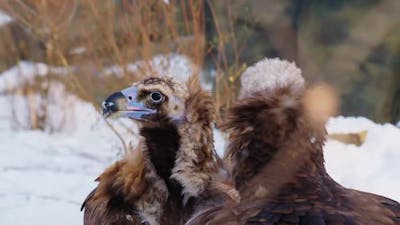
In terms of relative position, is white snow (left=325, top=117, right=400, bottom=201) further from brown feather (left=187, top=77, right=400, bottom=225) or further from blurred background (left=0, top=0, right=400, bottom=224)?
brown feather (left=187, top=77, right=400, bottom=225)

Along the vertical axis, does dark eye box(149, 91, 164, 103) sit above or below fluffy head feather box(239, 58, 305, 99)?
above

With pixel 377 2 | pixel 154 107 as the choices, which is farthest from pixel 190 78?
pixel 377 2

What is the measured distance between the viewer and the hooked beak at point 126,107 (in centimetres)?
327

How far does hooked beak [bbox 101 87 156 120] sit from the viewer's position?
3.27 m

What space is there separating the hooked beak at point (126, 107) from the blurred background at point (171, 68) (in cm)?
214

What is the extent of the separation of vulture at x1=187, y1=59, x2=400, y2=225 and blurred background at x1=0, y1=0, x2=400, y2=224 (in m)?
2.84

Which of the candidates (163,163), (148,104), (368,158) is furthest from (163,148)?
(368,158)

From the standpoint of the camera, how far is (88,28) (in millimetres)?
7023

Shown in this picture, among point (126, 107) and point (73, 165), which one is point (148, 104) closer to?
point (126, 107)

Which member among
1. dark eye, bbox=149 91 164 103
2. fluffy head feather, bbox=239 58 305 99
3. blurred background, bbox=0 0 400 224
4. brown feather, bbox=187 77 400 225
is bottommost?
brown feather, bbox=187 77 400 225

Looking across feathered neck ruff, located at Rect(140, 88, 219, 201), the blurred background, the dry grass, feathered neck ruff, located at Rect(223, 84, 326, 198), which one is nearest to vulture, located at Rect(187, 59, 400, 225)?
feathered neck ruff, located at Rect(223, 84, 326, 198)

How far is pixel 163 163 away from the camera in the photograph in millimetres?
3275

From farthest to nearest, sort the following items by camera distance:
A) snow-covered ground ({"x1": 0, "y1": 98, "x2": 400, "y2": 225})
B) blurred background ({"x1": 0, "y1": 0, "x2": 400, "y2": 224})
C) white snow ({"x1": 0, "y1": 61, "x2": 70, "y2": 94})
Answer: white snow ({"x1": 0, "y1": 61, "x2": 70, "y2": 94}) → blurred background ({"x1": 0, "y1": 0, "x2": 400, "y2": 224}) → snow-covered ground ({"x1": 0, "y1": 98, "x2": 400, "y2": 225})

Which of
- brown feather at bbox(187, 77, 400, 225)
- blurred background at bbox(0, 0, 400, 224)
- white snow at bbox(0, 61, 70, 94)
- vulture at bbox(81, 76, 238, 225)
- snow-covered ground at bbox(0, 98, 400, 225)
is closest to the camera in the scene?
brown feather at bbox(187, 77, 400, 225)
